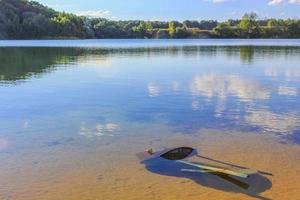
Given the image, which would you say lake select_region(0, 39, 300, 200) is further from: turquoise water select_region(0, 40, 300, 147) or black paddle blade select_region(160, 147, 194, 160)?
black paddle blade select_region(160, 147, 194, 160)

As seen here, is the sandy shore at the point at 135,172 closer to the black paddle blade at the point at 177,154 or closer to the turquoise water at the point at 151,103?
the black paddle blade at the point at 177,154

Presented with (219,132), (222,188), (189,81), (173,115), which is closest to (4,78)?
(189,81)

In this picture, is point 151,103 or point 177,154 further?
point 151,103

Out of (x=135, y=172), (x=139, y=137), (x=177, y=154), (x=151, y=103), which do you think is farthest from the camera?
(x=151, y=103)

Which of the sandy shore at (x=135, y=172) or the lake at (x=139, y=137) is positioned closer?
the sandy shore at (x=135, y=172)

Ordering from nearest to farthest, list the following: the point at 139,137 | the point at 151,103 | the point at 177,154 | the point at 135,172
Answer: the point at 135,172, the point at 177,154, the point at 139,137, the point at 151,103

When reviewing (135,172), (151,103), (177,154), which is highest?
(177,154)

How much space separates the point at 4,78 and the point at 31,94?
45.9ft

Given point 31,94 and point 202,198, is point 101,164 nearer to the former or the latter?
point 202,198

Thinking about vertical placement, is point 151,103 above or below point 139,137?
above

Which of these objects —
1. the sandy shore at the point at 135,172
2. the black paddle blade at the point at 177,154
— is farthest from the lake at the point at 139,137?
the black paddle blade at the point at 177,154

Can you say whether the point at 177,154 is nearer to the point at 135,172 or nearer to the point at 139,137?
the point at 135,172

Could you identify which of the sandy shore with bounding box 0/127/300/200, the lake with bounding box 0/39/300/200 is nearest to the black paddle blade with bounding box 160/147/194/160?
the lake with bounding box 0/39/300/200

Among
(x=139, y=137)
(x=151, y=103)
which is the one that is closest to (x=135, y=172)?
(x=139, y=137)
